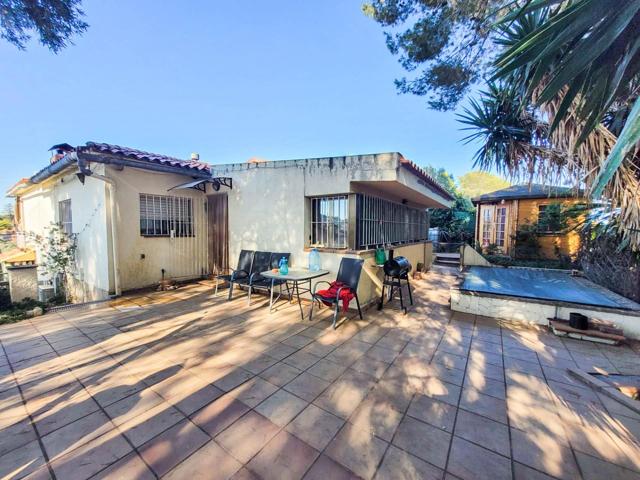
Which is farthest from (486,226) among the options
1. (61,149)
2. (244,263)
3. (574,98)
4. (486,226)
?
(61,149)

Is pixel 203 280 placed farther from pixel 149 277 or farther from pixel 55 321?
pixel 55 321

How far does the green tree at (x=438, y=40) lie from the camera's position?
500cm

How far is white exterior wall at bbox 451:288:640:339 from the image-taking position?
3785 millimetres

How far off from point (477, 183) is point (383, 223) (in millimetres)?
52385

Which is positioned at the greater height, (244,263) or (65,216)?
(65,216)

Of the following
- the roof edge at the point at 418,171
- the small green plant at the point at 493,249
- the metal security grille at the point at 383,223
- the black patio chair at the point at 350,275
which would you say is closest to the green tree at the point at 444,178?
the small green plant at the point at 493,249

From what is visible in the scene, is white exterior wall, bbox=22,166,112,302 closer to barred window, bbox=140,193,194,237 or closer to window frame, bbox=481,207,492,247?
barred window, bbox=140,193,194,237

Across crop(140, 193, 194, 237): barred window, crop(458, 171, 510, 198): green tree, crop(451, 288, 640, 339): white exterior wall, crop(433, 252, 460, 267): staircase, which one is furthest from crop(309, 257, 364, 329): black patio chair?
crop(458, 171, 510, 198): green tree

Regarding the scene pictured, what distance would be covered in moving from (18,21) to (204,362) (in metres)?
5.76

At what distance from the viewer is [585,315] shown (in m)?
3.97

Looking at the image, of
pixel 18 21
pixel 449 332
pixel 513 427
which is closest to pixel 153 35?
pixel 18 21

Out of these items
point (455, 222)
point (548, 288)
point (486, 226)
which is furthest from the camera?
point (455, 222)

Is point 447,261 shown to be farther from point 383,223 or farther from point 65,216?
point 65,216

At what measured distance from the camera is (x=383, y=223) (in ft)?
21.4
